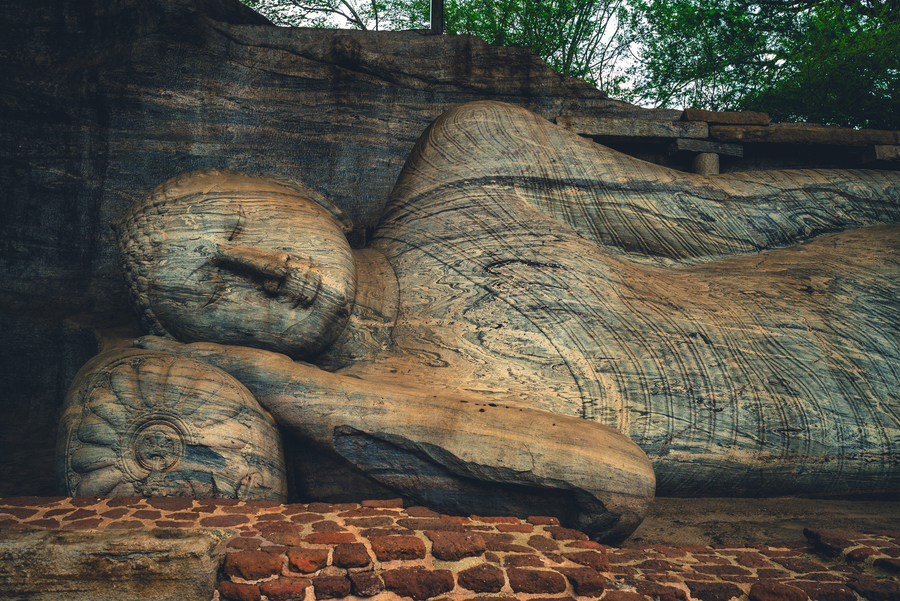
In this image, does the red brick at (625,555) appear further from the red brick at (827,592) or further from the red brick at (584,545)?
the red brick at (827,592)

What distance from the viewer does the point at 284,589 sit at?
217 centimetres

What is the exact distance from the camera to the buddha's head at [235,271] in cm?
343

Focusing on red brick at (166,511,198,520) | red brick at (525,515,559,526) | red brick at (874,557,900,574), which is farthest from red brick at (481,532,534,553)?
red brick at (874,557,900,574)

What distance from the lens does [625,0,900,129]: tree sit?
7.13 meters

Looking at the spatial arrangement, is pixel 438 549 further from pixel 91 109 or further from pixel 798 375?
pixel 91 109

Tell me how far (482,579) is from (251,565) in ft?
2.39

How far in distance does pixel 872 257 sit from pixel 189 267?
366cm

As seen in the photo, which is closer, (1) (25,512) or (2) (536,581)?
(2) (536,581)

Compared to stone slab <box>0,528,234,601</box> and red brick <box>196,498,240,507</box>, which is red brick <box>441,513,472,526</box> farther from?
stone slab <box>0,528,234,601</box>

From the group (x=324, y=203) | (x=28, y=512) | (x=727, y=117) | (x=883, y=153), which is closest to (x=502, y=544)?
(x=28, y=512)

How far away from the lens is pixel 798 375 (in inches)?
140

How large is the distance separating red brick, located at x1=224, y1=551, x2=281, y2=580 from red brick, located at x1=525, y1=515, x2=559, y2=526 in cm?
106

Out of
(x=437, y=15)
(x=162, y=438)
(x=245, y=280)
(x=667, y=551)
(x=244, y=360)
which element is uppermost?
(x=437, y=15)

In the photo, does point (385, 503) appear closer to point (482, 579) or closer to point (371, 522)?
point (371, 522)
